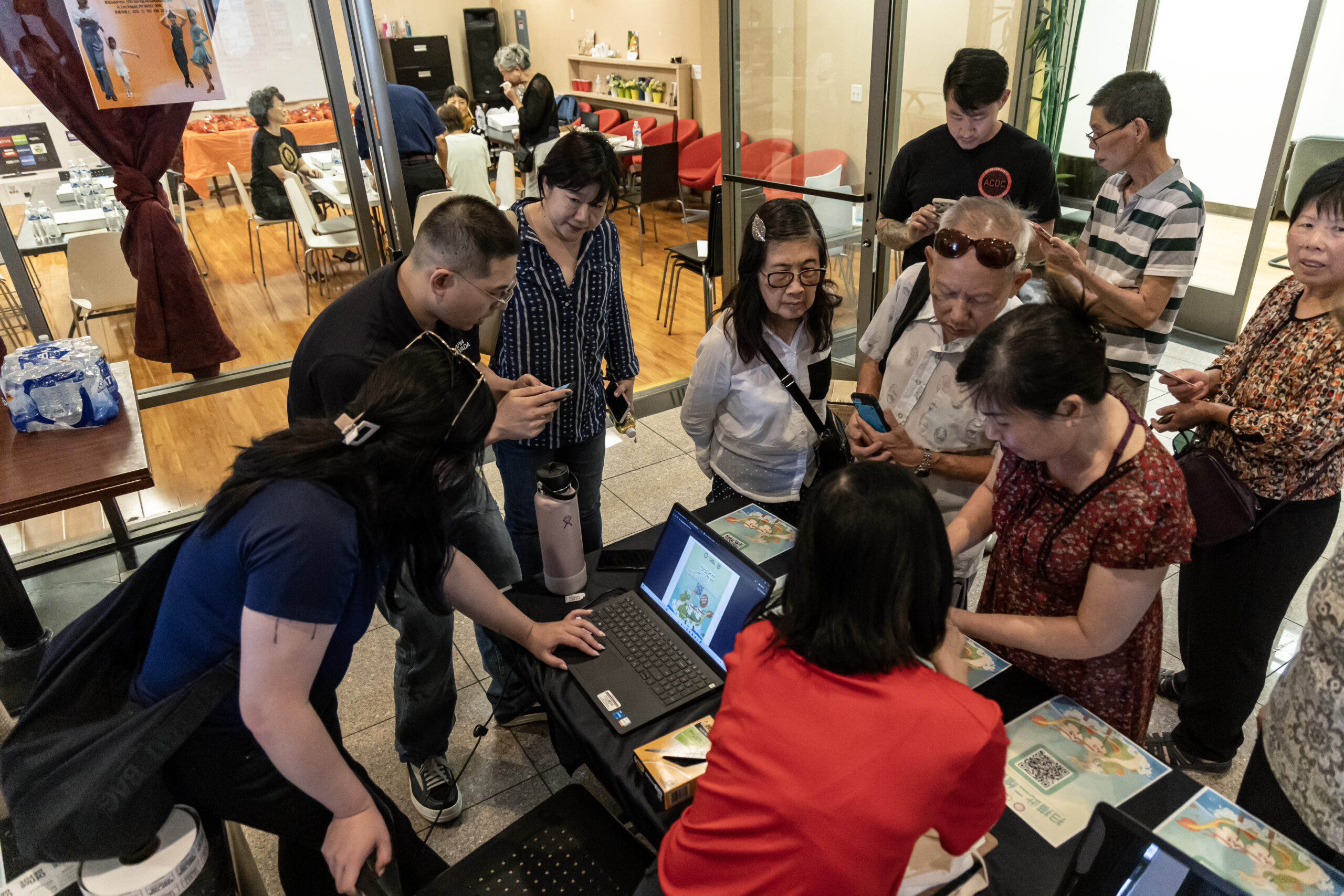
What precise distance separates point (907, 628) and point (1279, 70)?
202 inches

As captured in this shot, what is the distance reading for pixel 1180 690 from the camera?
2334 mm

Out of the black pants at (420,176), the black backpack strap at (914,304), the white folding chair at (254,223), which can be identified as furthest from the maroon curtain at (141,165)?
the black backpack strap at (914,304)

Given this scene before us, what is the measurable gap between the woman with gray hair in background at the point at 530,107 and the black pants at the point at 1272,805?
611 cm

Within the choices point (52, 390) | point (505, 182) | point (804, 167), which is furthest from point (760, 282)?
point (505, 182)

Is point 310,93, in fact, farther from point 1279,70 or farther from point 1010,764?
point 1279,70

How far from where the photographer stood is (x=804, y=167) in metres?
4.11

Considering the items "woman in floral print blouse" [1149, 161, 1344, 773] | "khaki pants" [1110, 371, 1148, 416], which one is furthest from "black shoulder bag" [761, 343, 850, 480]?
"khaki pants" [1110, 371, 1148, 416]

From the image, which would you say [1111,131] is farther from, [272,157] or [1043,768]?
[272,157]

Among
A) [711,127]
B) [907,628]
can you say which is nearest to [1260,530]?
[907,628]

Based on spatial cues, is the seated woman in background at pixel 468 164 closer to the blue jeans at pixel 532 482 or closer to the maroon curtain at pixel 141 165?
the maroon curtain at pixel 141 165

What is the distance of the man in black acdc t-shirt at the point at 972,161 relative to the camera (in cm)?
274

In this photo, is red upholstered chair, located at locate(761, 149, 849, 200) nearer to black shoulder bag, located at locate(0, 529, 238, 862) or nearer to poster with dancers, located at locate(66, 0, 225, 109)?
poster with dancers, located at locate(66, 0, 225, 109)

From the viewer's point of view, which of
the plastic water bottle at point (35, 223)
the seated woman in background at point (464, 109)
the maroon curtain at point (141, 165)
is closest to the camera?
the maroon curtain at point (141, 165)

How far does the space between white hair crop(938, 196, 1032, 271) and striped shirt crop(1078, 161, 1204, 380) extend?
85 centimetres
